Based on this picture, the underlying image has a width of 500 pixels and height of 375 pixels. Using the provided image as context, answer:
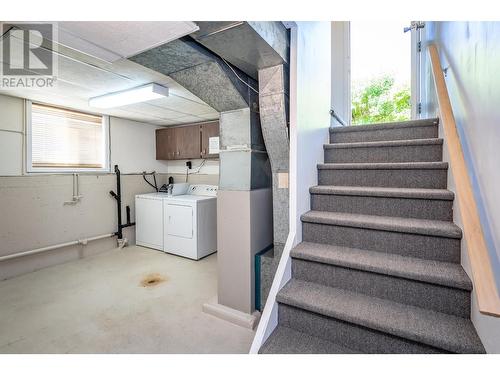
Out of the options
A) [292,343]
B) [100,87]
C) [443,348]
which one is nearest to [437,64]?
[443,348]

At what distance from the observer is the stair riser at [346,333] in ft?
3.88

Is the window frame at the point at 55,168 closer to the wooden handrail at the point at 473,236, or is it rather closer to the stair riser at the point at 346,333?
the stair riser at the point at 346,333

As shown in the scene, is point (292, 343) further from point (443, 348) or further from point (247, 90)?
point (247, 90)

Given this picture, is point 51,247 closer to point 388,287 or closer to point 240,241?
point 240,241

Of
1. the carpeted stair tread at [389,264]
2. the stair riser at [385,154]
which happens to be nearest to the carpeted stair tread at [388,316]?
the carpeted stair tread at [389,264]

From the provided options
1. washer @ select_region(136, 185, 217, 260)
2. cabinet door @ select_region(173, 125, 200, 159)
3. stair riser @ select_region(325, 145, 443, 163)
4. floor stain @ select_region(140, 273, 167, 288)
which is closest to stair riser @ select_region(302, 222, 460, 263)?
stair riser @ select_region(325, 145, 443, 163)

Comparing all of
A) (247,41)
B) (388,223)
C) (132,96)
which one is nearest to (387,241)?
(388,223)

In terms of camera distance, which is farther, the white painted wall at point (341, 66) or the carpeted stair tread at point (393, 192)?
the white painted wall at point (341, 66)

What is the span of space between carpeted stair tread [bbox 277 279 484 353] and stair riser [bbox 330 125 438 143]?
1.49m

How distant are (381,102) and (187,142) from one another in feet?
14.4

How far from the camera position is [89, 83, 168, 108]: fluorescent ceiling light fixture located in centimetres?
272

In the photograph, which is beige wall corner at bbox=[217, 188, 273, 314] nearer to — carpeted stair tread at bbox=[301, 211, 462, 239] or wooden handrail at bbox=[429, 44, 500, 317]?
carpeted stair tread at bbox=[301, 211, 462, 239]

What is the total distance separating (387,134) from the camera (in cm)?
229

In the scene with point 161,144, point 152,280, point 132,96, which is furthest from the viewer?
point 161,144
